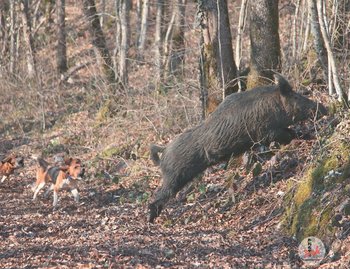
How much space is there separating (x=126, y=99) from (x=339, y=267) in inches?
393

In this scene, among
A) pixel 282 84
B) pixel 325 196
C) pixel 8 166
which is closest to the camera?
pixel 325 196

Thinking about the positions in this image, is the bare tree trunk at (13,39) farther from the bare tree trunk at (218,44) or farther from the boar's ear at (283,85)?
the boar's ear at (283,85)

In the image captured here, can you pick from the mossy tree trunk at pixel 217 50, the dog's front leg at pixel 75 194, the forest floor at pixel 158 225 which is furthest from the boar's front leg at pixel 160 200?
the mossy tree trunk at pixel 217 50

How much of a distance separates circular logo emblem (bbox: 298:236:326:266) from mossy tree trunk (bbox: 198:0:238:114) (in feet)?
16.6

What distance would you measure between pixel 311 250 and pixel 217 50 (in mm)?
5790

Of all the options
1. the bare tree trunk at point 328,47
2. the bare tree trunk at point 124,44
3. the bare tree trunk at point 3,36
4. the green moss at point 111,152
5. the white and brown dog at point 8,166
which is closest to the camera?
the bare tree trunk at point 328,47

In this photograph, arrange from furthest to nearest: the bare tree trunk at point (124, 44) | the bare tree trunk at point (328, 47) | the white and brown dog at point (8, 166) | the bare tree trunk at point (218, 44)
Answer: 1. the bare tree trunk at point (124, 44)
2. the white and brown dog at point (8, 166)
3. the bare tree trunk at point (218, 44)
4. the bare tree trunk at point (328, 47)

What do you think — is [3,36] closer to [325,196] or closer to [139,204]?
[139,204]

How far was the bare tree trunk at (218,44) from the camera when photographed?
12.9 m

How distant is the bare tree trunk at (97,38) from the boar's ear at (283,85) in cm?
770

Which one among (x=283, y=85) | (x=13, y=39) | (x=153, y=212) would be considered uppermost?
(x=283, y=85)

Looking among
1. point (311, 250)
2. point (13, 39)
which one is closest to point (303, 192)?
point (311, 250)

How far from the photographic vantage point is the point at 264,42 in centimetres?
1241

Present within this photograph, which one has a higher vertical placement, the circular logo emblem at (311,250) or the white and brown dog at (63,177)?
the circular logo emblem at (311,250)
